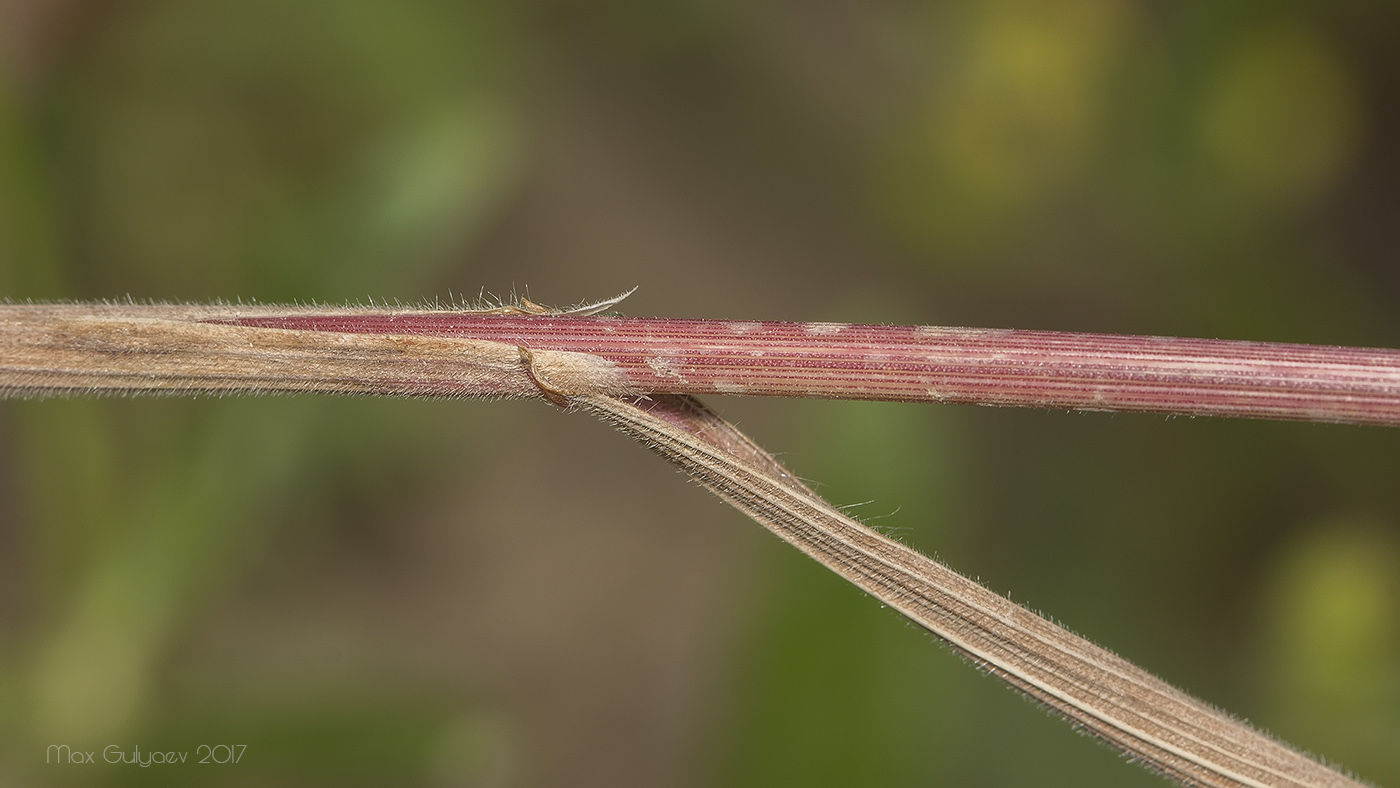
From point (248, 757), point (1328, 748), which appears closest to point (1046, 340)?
point (248, 757)

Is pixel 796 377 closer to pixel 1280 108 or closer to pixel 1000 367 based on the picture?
pixel 1000 367

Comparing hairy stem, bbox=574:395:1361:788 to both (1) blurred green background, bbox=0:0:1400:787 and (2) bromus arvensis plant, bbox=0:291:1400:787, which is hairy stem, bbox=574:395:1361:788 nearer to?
(2) bromus arvensis plant, bbox=0:291:1400:787

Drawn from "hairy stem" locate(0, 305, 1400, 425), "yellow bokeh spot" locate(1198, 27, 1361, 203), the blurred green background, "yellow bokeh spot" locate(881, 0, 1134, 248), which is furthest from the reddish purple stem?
"yellow bokeh spot" locate(881, 0, 1134, 248)

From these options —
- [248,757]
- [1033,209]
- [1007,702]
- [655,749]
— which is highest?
[1033,209]

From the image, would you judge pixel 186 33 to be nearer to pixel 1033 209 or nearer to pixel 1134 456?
pixel 1033 209

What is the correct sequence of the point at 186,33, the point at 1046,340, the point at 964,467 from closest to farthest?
the point at 1046,340 < the point at 186,33 < the point at 964,467

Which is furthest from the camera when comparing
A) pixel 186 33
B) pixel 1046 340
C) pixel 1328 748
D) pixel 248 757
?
pixel 186 33

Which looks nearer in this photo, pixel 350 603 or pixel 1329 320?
pixel 1329 320
